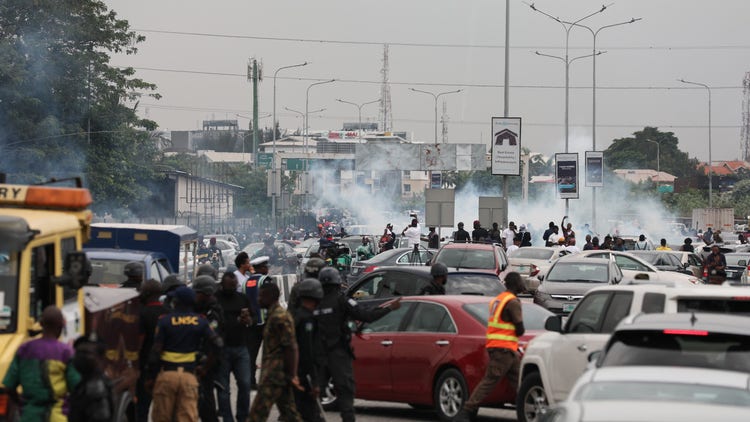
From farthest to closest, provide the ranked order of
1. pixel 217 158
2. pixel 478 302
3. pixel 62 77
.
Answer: pixel 217 158 → pixel 62 77 → pixel 478 302

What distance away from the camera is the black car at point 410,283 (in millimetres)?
18797

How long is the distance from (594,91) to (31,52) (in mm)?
36450

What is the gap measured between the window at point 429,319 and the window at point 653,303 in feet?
9.47

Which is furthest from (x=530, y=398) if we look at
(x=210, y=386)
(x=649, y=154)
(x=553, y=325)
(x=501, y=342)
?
(x=649, y=154)

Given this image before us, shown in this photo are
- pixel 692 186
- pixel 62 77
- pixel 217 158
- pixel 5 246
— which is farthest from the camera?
pixel 217 158

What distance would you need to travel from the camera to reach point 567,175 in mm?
52594

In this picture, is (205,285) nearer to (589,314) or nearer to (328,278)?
(328,278)

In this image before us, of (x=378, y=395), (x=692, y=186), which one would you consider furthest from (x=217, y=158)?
(x=378, y=395)

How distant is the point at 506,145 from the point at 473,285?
22991 mm

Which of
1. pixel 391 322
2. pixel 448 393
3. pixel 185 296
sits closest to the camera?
pixel 185 296

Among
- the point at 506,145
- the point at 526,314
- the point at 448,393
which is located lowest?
the point at 448,393

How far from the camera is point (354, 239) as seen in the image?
140ft

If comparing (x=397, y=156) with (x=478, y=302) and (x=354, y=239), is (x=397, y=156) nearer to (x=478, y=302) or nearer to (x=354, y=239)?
(x=354, y=239)

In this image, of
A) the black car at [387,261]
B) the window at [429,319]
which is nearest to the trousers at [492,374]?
the window at [429,319]
